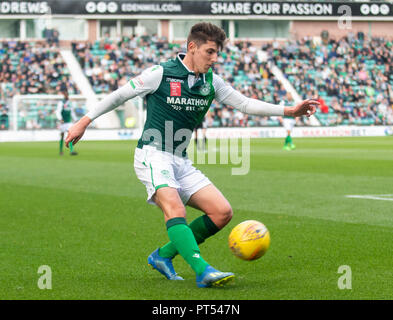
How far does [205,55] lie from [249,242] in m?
1.62

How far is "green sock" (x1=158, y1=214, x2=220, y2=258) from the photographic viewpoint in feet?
21.7

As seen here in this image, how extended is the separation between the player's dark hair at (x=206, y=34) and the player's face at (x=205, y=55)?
35 mm

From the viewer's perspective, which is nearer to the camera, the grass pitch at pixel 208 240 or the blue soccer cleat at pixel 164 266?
the grass pitch at pixel 208 240

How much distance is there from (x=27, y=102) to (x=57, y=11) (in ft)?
43.5

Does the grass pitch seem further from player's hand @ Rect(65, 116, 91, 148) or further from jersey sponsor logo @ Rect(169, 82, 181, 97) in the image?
jersey sponsor logo @ Rect(169, 82, 181, 97)

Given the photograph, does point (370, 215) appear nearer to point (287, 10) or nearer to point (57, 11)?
point (57, 11)

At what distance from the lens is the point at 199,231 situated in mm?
6699

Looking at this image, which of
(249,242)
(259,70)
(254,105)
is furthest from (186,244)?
(259,70)

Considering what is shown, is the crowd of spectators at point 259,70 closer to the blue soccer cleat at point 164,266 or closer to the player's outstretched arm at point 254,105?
the player's outstretched arm at point 254,105

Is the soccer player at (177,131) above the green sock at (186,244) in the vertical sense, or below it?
above

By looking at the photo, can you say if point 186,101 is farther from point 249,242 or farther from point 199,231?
point 249,242

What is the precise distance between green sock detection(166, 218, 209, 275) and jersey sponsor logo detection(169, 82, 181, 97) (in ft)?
3.53

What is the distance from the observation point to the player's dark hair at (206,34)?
20.4 ft

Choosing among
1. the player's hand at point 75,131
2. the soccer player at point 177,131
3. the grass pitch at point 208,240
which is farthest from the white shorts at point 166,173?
the grass pitch at point 208,240
